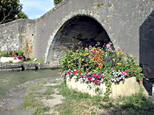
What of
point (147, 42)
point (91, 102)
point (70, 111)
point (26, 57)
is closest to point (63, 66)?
point (91, 102)

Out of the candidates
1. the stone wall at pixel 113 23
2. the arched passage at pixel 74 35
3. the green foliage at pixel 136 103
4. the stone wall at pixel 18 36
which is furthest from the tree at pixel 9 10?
the green foliage at pixel 136 103

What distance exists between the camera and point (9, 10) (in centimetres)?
1981

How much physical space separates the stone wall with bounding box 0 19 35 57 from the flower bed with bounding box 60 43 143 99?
9.54 m

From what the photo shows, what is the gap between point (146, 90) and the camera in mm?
4078

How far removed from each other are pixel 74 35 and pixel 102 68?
688cm

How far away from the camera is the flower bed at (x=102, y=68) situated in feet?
11.7

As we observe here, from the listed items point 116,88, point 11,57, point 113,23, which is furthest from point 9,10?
point 116,88

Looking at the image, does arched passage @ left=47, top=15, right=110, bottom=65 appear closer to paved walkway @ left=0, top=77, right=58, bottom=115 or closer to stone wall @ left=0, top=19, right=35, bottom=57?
stone wall @ left=0, top=19, right=35, bottom=57

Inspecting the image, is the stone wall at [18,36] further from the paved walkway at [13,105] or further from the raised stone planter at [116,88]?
the raised stone planter at [116,88]

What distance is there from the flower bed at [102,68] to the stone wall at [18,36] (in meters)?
9.54

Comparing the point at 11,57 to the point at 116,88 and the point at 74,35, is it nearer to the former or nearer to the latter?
the point at 74,35

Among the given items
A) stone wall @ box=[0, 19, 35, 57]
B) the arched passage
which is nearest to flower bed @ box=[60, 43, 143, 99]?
the arched passage

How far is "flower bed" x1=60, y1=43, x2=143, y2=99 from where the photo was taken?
357cm

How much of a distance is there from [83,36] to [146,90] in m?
7.03
